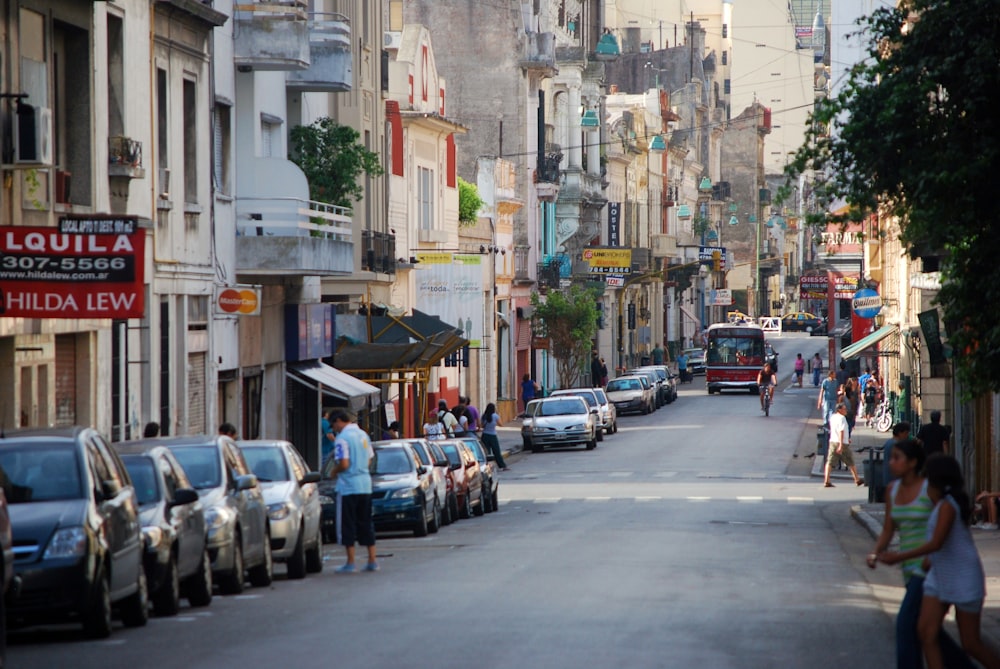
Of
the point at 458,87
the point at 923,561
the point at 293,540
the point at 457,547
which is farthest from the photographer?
the point at 458,87

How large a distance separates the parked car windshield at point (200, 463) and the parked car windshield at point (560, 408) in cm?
3463

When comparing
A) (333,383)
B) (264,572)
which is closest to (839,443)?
(333,383)

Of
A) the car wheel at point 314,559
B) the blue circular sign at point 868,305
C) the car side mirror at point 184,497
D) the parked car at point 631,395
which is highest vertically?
the blue circular sign at point 868,305

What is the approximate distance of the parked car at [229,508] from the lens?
1677 centimetres

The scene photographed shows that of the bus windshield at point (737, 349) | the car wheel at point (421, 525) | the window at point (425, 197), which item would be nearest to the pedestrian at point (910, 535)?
the car wheel at point (421, 525)

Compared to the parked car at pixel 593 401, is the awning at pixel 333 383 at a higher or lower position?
higher

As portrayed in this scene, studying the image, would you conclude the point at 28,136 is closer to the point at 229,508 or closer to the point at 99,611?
the point at 229,508

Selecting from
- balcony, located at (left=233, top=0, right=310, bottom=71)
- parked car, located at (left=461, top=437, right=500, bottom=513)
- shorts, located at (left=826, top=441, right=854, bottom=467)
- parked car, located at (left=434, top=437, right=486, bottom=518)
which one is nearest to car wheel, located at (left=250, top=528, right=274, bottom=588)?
parked car, located at (left=434, top=437, right=486, bottom=518)

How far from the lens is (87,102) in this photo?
23.9 metres

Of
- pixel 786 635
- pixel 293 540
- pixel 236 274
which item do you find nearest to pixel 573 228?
pixel 236 274

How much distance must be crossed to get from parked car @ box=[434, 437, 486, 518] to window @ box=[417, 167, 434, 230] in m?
20.4

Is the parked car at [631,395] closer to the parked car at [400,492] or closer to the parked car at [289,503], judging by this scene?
the parked car at [400,492]

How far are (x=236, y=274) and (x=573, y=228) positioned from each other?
160 ft

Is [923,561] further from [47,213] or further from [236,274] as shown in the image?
[236,274]
